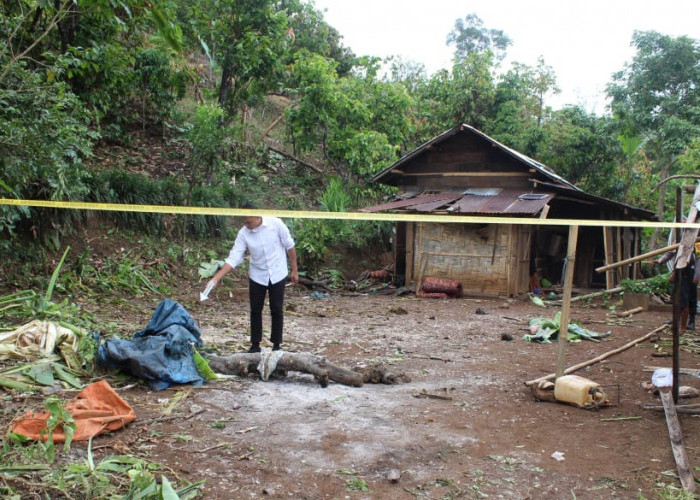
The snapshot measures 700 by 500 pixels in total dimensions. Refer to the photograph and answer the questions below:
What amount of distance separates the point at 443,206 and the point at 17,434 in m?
10.5

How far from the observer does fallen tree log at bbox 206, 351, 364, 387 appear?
4715 mm

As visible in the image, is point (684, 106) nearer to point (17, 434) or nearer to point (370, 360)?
point (370, 360)

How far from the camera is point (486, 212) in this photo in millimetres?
11680

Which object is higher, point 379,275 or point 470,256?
point 470,256

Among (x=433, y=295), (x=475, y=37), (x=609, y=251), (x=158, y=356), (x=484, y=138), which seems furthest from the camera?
(x=475, y=37)

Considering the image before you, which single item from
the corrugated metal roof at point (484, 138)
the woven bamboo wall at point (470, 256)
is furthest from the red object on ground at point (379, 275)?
the corrugated metal roof at point (484, 138)

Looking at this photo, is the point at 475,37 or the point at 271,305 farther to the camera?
the point at 475,37

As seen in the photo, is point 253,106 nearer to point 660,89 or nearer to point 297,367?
point 297,367

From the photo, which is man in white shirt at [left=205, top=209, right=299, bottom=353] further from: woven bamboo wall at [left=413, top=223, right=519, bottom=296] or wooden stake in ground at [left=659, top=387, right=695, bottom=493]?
woven bamboo wall at [left=413, top=223, right=519, bottom=296]

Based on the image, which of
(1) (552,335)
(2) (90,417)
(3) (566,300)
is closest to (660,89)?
(1) (552,335)

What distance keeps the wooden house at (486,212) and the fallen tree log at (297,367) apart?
7.37 meters

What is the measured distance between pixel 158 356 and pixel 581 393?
3290 mm

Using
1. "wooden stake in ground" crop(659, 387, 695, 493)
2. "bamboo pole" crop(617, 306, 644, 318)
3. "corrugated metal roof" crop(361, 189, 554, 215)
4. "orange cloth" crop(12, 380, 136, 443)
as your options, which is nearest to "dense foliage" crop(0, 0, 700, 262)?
"orange cloth" crop(12, 380, 136, 443)

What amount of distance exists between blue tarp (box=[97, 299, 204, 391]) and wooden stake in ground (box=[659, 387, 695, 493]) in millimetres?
3355
